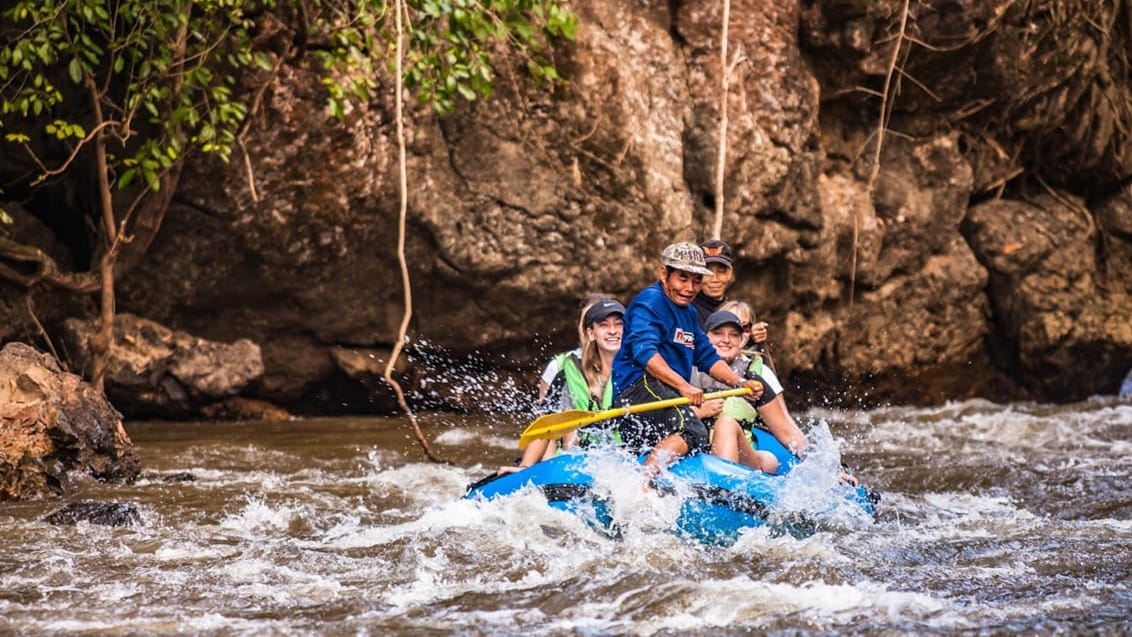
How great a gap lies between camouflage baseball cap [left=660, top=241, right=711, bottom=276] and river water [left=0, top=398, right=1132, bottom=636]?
1137 mm

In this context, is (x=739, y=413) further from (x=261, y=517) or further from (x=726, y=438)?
(x=261, y=517)

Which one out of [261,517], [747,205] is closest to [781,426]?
[261,517]

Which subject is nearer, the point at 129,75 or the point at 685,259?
the point at 685,259

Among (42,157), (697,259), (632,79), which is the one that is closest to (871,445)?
(632,79)

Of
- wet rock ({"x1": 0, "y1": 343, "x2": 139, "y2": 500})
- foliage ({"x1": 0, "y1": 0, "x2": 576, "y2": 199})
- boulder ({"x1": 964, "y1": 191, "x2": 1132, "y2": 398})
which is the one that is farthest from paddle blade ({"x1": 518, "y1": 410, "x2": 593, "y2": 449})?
boulder ({"x1": 964, "y1": 191, "x2": 1132, "y2": 398})

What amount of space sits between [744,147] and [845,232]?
4.52 ft

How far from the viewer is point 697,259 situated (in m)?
6.59

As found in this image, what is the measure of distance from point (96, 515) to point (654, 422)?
105 inches

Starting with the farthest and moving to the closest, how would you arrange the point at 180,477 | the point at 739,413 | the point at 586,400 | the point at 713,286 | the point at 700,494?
the point at 713,286
the point at 180,477
the point at 739,413
the point at 586,400
the point at 700,494

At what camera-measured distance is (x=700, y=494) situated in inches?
243

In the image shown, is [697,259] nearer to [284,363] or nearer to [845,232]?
[284,363]

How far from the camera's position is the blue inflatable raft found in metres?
6.18

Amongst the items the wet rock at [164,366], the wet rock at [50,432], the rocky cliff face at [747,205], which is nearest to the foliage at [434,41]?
the rocky cliff face at [747,205]

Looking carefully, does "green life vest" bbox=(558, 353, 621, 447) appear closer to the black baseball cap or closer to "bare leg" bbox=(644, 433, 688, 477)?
"bare leg" bbox=(644, 433, 688, 477)
